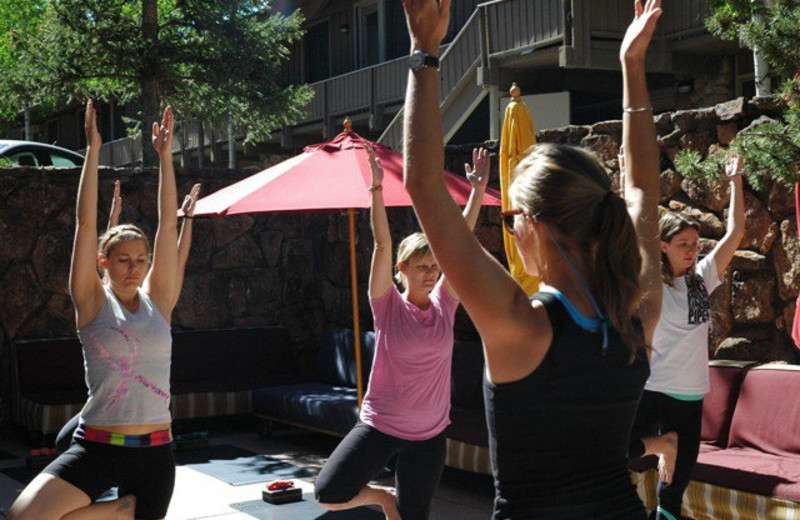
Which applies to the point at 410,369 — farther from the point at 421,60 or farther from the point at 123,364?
the point at 421,60

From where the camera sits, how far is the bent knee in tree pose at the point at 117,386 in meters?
4.09

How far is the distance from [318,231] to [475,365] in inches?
149

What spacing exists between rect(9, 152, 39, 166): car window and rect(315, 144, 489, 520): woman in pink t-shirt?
10716 mm

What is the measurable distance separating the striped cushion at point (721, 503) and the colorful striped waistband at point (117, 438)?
3262mm

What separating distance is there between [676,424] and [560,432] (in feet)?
11.2

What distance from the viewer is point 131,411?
13.8 feet

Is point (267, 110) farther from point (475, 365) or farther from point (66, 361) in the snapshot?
point (475, 365)

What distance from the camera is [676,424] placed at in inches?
206

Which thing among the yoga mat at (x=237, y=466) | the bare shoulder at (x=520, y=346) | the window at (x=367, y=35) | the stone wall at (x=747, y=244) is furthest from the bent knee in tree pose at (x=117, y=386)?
the window at (x=367, y=35)

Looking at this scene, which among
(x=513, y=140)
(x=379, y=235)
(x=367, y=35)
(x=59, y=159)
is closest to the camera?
(x=379, y=235)

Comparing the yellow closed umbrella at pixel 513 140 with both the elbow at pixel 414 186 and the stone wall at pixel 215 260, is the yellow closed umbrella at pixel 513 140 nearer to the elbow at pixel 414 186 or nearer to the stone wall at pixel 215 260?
the stone wall at pixel 215 260

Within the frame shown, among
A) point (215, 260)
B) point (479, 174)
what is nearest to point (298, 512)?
point (479, 174)

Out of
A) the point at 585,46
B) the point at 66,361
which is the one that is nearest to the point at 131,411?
the point at 66,361

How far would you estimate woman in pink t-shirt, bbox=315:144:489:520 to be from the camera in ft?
16.4
